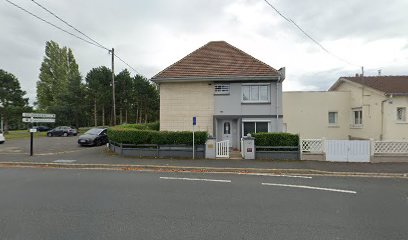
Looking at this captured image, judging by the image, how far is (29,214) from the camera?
5.12m

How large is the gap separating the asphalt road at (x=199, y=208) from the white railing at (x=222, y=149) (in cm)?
436

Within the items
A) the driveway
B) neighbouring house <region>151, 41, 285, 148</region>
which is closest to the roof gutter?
neighbouring house <region>151, 41, 285, 148</region>

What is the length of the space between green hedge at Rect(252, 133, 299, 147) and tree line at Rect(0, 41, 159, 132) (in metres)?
36.0

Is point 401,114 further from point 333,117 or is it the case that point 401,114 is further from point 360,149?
point 360,149

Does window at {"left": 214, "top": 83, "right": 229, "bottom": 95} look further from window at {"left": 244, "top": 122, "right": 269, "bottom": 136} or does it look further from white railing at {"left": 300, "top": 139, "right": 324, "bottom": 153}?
white railing at {"left": 300, "top": 139, "right": 324, "bottom": 153}

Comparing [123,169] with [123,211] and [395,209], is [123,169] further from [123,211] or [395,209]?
[395,209]

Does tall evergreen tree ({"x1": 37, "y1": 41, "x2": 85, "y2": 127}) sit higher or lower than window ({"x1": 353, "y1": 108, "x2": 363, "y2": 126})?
higher

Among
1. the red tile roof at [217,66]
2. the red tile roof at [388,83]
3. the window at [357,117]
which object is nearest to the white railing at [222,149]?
the red tile roof at [217,66]

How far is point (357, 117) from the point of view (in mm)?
21719

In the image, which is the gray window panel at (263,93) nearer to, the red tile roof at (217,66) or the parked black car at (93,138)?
the red tile roof at (217,66)

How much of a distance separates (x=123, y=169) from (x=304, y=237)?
27.4ft

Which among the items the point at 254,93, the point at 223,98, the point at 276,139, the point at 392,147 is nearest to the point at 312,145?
the point at 276,139

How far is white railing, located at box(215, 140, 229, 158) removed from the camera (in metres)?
13.2

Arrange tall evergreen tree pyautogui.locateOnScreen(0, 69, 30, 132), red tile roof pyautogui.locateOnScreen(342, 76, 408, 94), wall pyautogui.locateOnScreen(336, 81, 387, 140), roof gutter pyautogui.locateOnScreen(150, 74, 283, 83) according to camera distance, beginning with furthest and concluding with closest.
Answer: tall evergreen tree pyautogui.locateOnScreen(0, 69, 30, 132) < wall pyautogui.locateOnScreen(336, 81, 387, 140) < red tile roof pyautogui.locateOnScreen(342, 76, 408, 94) < roof gutter pyautogui.locateOnScreen(150, 74, 283, 83)
